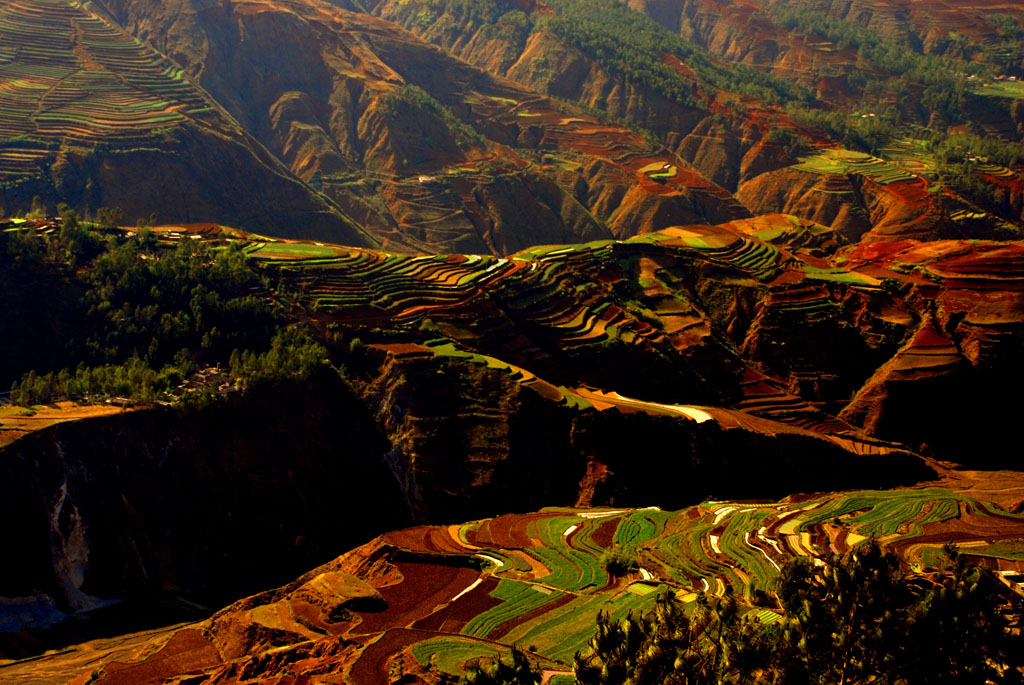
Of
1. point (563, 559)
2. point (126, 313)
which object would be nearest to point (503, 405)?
point (563, 559)

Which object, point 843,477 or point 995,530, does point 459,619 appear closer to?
point 995,530

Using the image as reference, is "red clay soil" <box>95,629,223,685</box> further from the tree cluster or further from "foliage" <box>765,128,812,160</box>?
"foliage" <box>765,128,812,160</box>

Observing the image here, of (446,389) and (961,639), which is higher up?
(961,639)

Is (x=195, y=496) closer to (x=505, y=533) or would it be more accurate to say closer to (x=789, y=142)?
(x=505, y=533)

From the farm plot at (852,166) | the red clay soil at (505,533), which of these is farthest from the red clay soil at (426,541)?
the farm plot at (852,166)

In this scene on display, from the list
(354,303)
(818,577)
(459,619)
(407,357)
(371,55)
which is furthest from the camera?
(371,55)

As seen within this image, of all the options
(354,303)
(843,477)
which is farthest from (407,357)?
(843,477)

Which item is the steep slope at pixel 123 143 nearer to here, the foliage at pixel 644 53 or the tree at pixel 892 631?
the foliage at pixel 644 53
